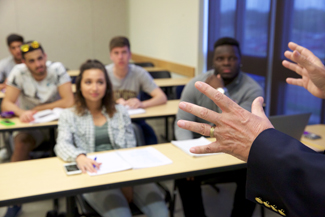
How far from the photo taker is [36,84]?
2.77 metres

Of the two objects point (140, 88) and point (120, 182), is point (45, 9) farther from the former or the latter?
point (120, 182)

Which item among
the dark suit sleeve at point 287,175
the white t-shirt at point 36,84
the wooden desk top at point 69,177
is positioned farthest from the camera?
the white t-shirt at point 36,84

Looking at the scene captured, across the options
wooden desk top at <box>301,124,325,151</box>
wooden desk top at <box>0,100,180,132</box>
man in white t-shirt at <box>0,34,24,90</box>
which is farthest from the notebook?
man in white t-shirt at <box>0,34,24,90</box>

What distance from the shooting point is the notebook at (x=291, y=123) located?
1.63m

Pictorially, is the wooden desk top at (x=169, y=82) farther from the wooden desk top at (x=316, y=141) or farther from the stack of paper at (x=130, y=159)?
the stack of paper at (x=130, y=159)

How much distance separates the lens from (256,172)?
646 mm

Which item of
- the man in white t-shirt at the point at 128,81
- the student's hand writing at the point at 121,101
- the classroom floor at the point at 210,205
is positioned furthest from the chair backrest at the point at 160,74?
the classroom floor at the point at 210,205

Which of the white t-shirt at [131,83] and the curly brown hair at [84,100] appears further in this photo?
the white t-shirt at [131,83]

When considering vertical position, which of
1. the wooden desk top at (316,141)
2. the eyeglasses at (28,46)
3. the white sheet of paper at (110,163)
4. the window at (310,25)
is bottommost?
the wooden desk top at (316,141)

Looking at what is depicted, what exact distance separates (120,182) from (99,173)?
142 millimetres

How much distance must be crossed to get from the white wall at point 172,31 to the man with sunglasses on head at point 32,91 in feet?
4.11

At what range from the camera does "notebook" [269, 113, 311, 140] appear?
163 cm

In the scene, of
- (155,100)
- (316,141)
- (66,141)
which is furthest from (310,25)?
(66,141)

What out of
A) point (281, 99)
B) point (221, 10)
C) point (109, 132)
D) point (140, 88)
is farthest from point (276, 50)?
point (109, 132)
